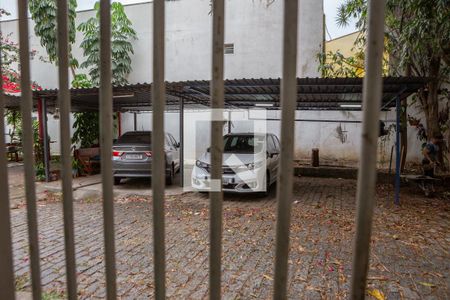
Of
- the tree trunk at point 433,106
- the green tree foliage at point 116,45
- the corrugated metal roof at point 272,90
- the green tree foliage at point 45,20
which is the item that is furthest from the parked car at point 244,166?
the green tree foliage at point 45,20

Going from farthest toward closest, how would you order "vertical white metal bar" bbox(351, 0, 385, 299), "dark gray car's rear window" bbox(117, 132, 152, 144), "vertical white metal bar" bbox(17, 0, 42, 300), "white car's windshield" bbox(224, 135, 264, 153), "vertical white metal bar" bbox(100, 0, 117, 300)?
Result: "dark gray car's rear window" bbox(117, 132, 152, 144) < "white car's windshield" bbox(224, 135, 264, 153) < "vertical white metal bar" bbox(17, 0, 42, 300) < "vertical white metal bar" bbox(100, 0, 117, 300) < "vertical white metal bar" bbox(351, 0, 385, 299)

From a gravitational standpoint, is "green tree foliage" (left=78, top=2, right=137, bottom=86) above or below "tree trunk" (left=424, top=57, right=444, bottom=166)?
above

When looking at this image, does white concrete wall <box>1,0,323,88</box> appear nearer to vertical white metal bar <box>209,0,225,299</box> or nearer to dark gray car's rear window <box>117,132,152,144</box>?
dark gray car's rear window <box>117,132,152,144</box>

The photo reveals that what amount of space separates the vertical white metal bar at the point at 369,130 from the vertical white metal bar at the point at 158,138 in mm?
634

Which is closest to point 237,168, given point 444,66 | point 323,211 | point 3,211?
point 323,211

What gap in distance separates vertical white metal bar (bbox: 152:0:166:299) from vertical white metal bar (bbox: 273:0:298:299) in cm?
41

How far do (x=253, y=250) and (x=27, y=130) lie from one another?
3.56m

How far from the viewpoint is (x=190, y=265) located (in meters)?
3.75

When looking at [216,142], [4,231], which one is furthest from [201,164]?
[216,142]

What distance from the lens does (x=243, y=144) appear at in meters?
8.52

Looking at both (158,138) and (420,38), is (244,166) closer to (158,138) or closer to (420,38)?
(420,38)

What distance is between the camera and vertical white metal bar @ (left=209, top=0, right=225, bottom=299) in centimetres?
100

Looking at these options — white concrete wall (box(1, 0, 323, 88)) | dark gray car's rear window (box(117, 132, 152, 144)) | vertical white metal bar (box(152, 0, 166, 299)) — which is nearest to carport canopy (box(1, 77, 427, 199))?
dark gray car's rear window (box(117, 132, 152, 144))

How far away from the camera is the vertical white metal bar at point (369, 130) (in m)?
0.87
